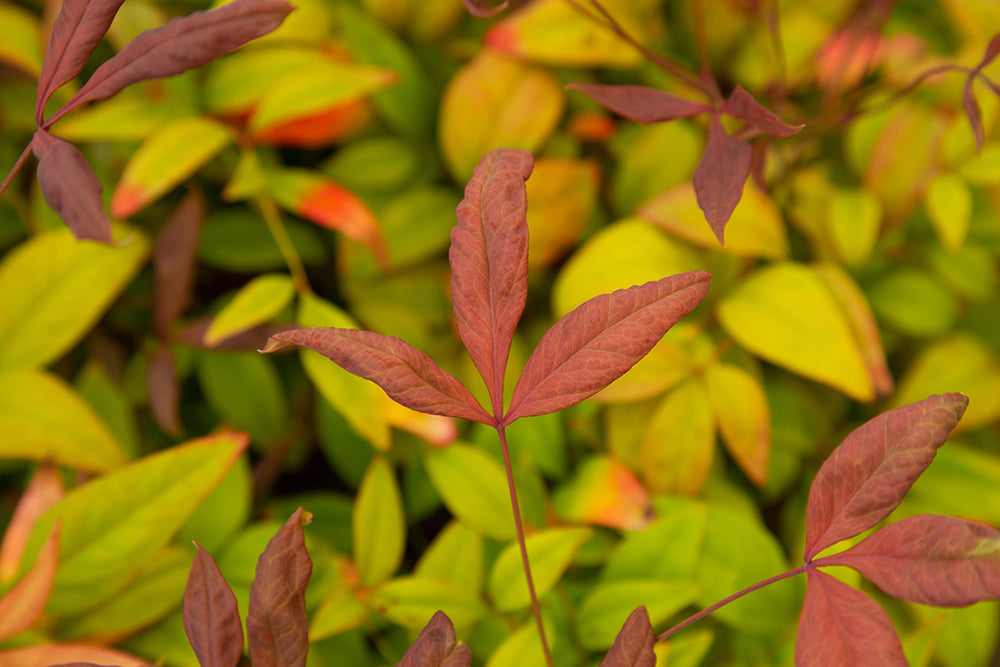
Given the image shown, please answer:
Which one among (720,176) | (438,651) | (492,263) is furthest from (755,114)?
(438,651)

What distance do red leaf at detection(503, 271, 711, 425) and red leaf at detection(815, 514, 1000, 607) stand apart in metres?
0.10

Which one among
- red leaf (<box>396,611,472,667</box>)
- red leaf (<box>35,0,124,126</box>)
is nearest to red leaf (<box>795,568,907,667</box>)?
red leaf (<box>396,611,472,667</box>)

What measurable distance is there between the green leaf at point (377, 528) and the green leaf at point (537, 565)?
57 millimetres

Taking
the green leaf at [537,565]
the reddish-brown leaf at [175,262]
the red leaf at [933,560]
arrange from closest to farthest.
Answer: the red leaf at [933,560], the green leaf at [537,565], the reddish-brown leaf at [175,262]

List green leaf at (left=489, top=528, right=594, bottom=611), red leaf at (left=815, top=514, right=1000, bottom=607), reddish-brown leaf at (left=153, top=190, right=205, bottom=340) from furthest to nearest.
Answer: reddish-brown leaf at (left=153, top=190, right=205, bottom=340) → green leaf at (left=489, top=528, right=594, bottom=611) → red leaf at (left=815, top=514, right=1000, bottom=607)

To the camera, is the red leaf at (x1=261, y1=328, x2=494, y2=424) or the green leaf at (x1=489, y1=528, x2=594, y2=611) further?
the green leaf at (x1=489, y1=528, x2=594, y2=611)

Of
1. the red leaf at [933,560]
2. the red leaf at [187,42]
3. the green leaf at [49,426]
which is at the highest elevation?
the red leaf at [187,42]

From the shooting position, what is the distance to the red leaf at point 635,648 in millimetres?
255

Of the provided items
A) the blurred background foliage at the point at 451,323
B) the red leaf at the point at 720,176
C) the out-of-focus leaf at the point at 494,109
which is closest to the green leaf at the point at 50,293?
the blurred background foliage at the point at 451,323

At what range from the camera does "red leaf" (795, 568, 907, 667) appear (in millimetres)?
242

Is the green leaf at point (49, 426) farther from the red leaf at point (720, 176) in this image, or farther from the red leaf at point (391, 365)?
the red leaf at point (720, 176)

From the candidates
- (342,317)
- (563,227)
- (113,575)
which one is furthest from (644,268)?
(113,575)

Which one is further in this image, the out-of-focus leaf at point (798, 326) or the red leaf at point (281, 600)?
the out-of-focus leaf at point (798, 326)

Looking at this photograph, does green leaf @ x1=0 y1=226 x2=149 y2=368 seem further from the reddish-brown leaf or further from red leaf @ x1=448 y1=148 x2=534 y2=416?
red leaf @ x1=448 y1=148 x2=534 y2=416
